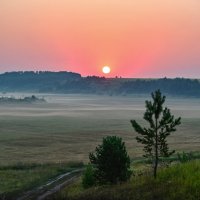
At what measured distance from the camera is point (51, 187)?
51719mm

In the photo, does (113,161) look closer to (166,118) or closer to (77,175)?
(166,118)

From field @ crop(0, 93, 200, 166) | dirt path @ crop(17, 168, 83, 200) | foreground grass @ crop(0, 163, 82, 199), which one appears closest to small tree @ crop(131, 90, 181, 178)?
dirt path @ crop(17, 168, 83, 200)

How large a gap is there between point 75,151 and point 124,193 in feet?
215

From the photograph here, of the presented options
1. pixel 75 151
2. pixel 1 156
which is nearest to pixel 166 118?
pixel 1 156

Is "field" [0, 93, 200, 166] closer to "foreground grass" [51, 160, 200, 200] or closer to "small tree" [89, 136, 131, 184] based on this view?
"small tree" [89, 136, 131, 184]

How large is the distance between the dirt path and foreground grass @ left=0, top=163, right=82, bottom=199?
113 centimetres

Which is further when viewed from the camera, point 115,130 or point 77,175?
point 115,130

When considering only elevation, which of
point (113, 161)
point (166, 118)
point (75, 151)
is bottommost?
point (75, 151)

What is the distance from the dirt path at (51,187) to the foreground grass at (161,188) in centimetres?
995

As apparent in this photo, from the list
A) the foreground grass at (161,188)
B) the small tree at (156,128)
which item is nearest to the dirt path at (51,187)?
the foreground grass at (161,188)

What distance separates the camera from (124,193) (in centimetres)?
3412

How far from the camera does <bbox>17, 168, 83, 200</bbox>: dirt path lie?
152 feet

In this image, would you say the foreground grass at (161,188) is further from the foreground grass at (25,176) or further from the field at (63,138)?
the field at (63,138)

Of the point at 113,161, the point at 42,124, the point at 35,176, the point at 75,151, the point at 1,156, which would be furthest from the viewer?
the point at 42,124
